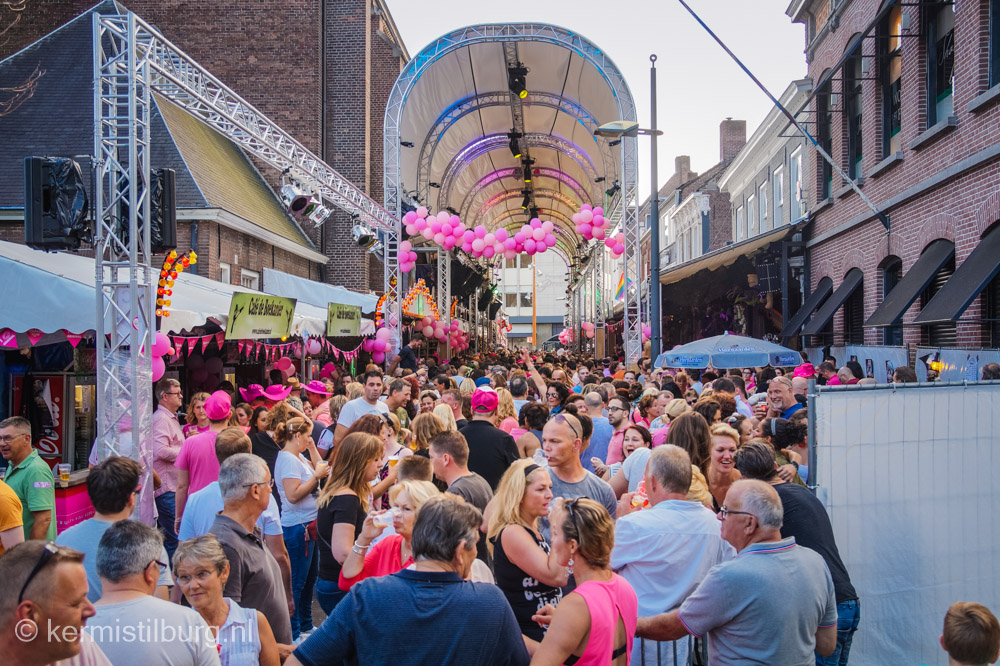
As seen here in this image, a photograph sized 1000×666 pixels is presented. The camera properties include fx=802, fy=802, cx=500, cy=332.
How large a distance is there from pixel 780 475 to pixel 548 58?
21.0m

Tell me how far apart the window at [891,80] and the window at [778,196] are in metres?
8.70

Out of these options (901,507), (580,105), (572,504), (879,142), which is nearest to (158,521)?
(572,504)

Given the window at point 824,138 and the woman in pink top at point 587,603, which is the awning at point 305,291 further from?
the woman in pink top at point 587,603

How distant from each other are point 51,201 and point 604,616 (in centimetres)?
718

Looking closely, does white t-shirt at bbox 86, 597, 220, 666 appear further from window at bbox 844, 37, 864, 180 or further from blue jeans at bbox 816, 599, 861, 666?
window at bbox 844, 37, 864, 180

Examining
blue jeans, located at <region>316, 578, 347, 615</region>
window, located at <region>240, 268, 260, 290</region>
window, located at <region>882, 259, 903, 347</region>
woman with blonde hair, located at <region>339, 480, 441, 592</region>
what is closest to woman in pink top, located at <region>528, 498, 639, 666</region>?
woman with blonde hair, located at <region>339, 480, 441, 592</region>

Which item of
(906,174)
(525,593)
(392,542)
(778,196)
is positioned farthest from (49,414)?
(778,196)

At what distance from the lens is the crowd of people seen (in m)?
2.75

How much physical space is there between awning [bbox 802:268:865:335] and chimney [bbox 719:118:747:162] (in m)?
25.5

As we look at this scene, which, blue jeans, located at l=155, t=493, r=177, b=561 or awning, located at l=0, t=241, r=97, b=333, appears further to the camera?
awning, located at l=0, t=241, r=97, b=333

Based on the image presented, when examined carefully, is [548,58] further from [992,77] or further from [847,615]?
[847,615]

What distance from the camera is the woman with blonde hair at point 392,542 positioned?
12.1ft

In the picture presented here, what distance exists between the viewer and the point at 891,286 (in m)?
14.4

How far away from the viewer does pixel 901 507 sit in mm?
4898
